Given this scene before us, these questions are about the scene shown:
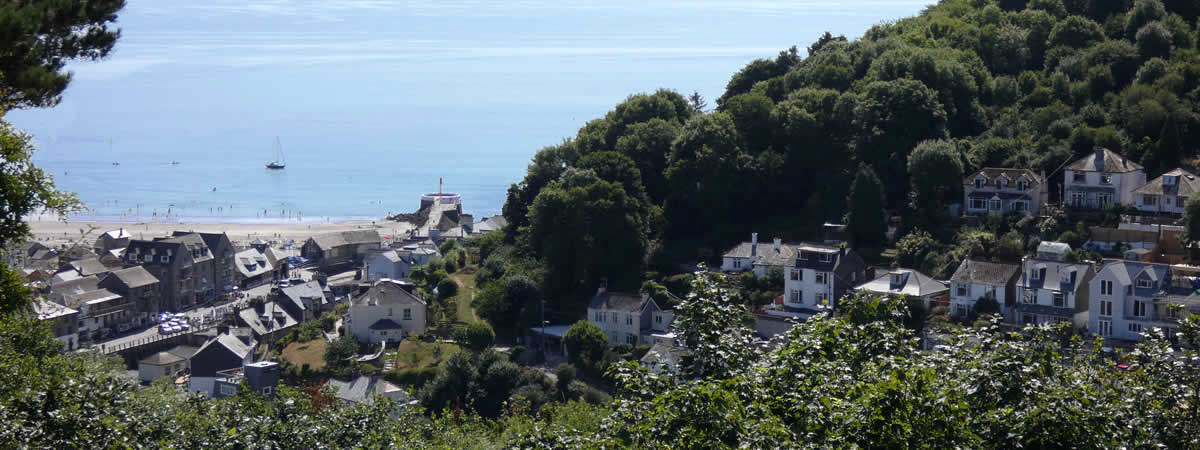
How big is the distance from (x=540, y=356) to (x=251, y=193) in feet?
177

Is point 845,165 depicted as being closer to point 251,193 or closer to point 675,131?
point 675,131

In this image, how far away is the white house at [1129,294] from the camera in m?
25.0

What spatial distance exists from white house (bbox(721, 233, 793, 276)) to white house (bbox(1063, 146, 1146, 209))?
763cm

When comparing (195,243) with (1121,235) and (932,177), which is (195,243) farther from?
(1121,235)

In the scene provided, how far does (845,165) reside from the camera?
113 feet

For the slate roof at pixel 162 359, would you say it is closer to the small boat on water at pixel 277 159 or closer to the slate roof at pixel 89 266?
the slate roof at pixel 89 266

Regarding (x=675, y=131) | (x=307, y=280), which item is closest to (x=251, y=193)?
(x=307, y=280)

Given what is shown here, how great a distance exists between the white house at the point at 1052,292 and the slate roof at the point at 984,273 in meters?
0.34

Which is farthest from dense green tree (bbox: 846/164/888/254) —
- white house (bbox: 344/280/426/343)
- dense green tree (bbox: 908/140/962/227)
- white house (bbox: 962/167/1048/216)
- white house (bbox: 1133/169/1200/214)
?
white house (bbox: 344/280/426/343)

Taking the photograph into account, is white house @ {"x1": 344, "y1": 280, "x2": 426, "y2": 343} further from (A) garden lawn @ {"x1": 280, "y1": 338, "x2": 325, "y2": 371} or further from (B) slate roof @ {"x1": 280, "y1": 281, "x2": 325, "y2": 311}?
(B) slate roof @ {"x1": 280, "y1": 281, "x2": 325, "y2": 311}

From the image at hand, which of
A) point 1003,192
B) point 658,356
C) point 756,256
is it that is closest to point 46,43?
point 658,356

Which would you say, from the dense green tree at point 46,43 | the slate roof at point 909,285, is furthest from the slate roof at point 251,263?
the dense green tree at point 46,43

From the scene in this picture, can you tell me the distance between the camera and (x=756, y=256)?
1258 inches

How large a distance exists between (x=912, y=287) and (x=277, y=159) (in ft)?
245
